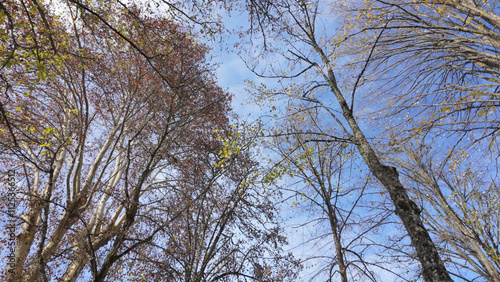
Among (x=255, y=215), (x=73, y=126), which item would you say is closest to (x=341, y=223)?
(x=255, y=215)

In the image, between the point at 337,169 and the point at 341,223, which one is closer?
the point at 341,223

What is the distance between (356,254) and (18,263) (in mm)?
8028

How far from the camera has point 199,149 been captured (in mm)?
8570

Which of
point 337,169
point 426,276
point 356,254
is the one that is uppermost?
point 337,169

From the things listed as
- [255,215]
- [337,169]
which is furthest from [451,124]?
[255,215]

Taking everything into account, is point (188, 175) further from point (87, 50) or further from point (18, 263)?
point (87, 50)

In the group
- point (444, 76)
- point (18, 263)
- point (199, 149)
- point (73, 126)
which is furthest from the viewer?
point (199, 149)

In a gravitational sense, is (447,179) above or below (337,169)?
above

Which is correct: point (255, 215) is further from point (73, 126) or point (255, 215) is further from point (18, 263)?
point (73, 126)

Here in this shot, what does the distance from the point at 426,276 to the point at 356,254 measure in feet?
12.9

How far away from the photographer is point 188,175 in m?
8.23

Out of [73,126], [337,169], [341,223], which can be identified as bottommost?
[341,223]

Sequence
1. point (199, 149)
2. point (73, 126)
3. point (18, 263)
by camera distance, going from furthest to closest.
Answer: point (199, 149), point (73, 126), point (18, 263)

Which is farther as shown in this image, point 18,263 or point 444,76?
point 444,76
